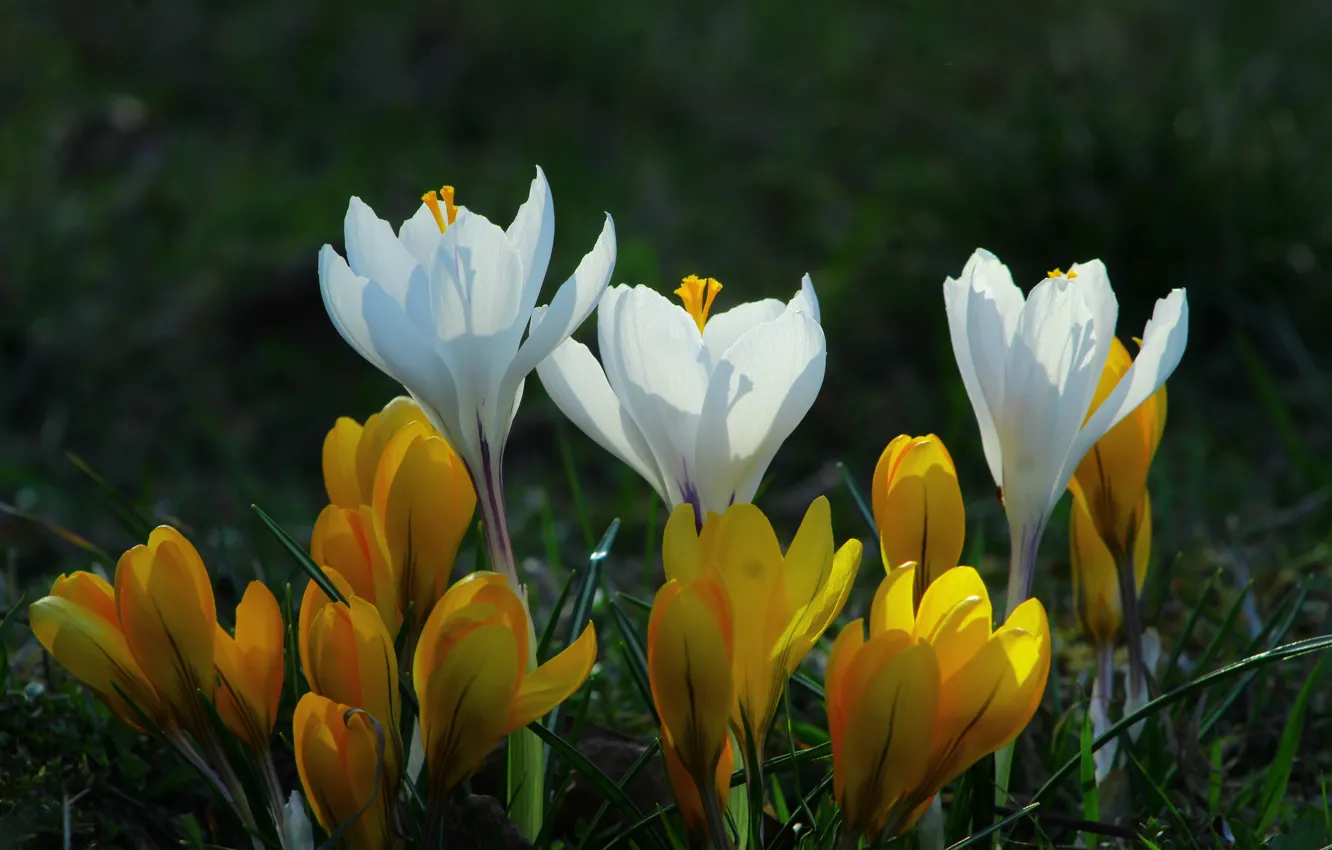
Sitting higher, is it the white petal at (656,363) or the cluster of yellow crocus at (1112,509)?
the white petal at (656,363)

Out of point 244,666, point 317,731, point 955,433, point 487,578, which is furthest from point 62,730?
point 955,433

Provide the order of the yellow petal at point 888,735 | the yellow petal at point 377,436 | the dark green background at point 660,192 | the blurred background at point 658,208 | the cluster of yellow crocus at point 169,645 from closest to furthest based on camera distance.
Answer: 1. the yellow petal at point 888,735
2. the cluster of yellow crocus at point 169,645
3. the yellow petal at point 377,436
4. the blurred background at point 658,208
5. the dark green background at point 660,192

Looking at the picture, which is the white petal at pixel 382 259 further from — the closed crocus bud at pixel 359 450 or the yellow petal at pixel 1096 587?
the yellow petal at pixel 1096 587

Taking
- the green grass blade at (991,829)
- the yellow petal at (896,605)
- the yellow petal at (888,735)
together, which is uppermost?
the yellow petal at (896,605)

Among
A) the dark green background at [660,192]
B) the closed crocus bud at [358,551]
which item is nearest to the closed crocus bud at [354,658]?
the closed crocus bud at [358,551]

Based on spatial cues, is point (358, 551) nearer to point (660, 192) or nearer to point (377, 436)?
point (377, 436)

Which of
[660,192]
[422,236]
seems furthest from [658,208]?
[422,236]
